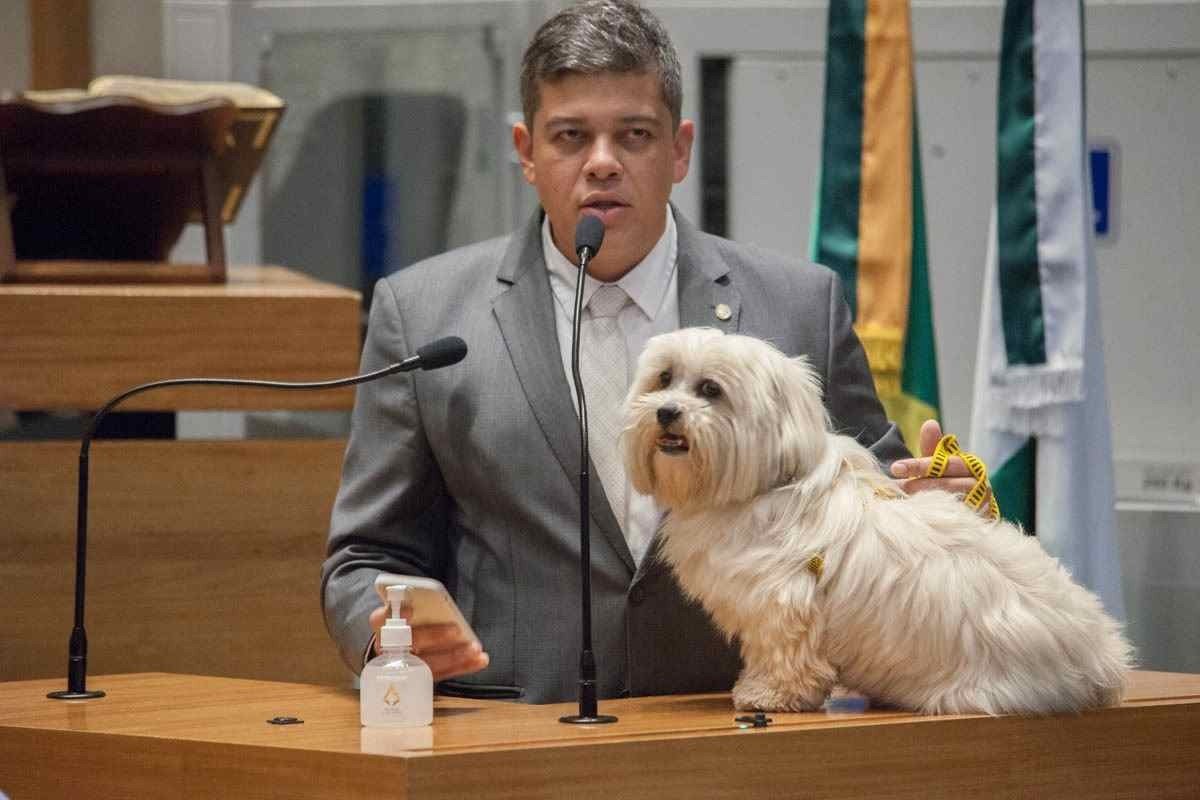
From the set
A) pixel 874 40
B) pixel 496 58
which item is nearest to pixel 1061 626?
pixel 874 40

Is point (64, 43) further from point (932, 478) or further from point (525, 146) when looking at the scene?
point (932, 478)

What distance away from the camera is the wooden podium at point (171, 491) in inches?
137

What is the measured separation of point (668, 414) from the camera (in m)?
2.01

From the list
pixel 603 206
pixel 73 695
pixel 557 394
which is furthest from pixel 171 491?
pixel 603 206

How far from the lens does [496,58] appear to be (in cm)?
527

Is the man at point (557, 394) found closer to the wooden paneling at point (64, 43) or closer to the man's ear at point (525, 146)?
the man's ear at point (525, 146)

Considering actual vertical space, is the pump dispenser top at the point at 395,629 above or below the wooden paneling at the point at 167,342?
below

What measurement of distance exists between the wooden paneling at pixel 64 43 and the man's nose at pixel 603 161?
2925 mm

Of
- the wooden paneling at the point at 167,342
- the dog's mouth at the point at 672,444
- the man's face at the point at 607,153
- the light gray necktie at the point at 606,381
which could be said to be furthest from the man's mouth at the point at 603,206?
the wooden paneling at the point at 167,342

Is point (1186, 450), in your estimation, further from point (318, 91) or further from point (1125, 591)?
point (318, 91)

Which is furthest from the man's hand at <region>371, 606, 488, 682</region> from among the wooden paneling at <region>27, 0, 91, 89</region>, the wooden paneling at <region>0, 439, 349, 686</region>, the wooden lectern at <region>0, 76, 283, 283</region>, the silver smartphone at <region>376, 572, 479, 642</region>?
the wooden paneling at <region>27, 0, 91, 89</region>

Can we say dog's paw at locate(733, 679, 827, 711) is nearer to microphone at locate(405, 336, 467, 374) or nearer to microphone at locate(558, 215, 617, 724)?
microphone at locate(558, 215, 617, 724)

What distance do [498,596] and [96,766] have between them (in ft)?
2.17

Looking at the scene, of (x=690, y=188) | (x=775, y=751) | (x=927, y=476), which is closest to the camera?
(x=775, y=751)
